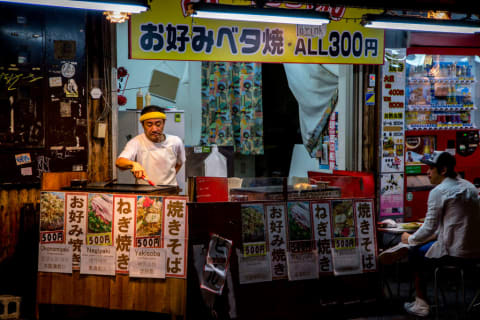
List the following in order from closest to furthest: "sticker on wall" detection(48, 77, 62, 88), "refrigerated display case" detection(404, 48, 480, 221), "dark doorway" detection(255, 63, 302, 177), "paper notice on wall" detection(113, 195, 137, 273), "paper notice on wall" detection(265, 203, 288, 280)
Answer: "paper notice on wall" detection(113, 195, 137, 273) < "paper notice on wall" detection(265, 203, 288, 280) < "sticker on wall" detection(48, 77, 62, 88) < "refrigerated display case" detection(404, 48, 480, 221) < "dark doorway" detection(255, 63, 302, 177)

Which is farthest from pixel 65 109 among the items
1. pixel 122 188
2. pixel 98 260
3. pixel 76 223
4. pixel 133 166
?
pixel 98 260

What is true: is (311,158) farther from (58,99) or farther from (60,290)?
(60,290)

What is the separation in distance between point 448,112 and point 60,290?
283 inches

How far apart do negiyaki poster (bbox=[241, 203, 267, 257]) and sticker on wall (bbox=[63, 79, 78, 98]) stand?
3007mm

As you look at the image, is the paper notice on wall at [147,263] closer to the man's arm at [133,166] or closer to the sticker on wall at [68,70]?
the man's arm at [133,166]

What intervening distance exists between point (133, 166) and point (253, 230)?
1697 millimetres

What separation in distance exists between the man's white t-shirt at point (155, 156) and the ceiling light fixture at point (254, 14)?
70.9 inches

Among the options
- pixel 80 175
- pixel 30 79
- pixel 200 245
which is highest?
pixel 30 79

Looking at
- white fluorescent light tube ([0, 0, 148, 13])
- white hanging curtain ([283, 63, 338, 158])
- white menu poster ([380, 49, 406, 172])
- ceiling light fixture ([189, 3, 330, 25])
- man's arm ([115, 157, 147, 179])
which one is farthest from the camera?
white hanging curtain ([283, 63, 338, 158])

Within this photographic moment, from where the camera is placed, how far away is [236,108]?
1132 centimetres

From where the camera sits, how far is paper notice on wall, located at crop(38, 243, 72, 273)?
5887 millimetres

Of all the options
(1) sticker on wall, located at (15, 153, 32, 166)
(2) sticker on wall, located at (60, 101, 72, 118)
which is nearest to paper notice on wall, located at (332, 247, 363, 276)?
(2) sticker on wall, located at (60, 101, 72, 118)

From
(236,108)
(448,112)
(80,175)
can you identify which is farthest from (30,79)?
(448,112)

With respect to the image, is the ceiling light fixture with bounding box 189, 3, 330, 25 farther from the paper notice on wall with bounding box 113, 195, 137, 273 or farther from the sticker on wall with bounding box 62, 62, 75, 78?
the paper notice on wall with bounding box 113, 195, 137, 273
